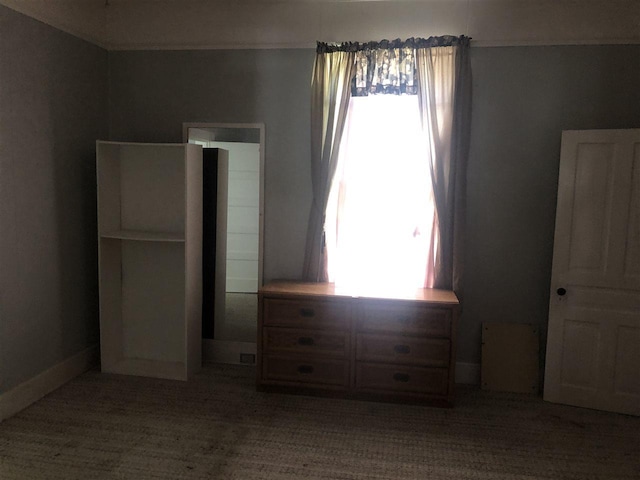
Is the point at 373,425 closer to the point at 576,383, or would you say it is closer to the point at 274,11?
the point at 576,383

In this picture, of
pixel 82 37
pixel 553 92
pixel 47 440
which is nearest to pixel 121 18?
pixel 82 37

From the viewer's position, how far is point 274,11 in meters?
3.58

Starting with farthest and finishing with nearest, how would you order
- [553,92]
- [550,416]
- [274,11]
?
[274,11], [553,92], [550,416]

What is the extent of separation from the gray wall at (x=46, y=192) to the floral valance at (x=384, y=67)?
1917 millimetres

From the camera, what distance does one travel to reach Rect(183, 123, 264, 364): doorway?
371 cm

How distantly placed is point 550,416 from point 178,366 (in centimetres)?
262

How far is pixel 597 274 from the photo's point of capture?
3.14m

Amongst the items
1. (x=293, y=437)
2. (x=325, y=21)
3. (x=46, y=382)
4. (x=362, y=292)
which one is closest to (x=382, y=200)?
(x=362, y=292)

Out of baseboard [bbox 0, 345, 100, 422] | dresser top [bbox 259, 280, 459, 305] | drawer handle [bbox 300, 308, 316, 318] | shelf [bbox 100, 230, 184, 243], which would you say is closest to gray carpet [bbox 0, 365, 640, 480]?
baseboard [bbox 0, 345, 100, 422]

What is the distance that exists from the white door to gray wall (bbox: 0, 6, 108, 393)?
3.34 m

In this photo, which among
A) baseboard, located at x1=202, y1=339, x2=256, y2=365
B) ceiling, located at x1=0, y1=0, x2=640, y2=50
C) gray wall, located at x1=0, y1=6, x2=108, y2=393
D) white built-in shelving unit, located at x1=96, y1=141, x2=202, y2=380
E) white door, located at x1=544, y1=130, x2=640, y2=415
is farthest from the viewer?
baseboard, located at x1=202, y1=339, x2=256, y2=365

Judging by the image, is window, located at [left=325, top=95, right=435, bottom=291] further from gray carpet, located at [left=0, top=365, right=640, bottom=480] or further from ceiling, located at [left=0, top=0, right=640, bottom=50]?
gray carpet, located at [left=0, top=365, right=640, bottom=480]

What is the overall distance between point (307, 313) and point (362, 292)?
15.8 inches

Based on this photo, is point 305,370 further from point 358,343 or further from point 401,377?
point 401,377
